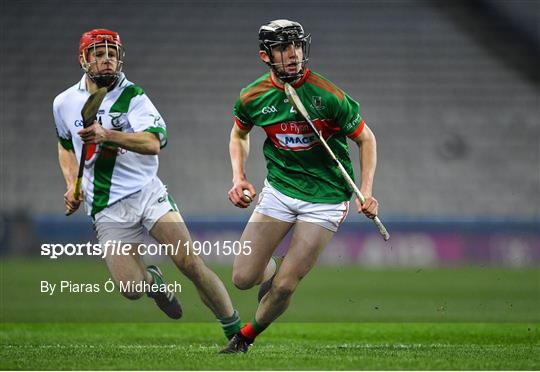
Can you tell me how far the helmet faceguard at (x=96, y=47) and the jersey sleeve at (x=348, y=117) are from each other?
1.50 meters

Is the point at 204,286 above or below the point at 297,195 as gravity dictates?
below

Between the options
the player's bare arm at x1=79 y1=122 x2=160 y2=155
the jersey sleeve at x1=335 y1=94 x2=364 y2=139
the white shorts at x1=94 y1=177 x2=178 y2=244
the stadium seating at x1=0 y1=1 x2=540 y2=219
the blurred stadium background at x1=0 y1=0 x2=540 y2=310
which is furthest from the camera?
the stadium seating at x1=0 y1=1 x2=540 y2=219

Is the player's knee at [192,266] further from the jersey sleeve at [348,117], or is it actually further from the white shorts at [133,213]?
the jersey sleeve at [348,117]

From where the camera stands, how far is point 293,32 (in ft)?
21.5

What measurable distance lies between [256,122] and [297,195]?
1.77ft

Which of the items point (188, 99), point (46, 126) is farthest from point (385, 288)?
point (46, 126)

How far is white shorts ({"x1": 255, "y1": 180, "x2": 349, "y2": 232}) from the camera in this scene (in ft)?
22.1

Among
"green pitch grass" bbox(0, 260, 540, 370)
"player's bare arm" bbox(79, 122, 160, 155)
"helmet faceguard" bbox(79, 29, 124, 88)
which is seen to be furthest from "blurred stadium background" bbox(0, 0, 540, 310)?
"player's bare arm" bbox(79, 122, 160, 155)

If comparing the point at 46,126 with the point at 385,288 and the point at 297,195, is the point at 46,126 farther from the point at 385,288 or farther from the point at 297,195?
the point at 297,195

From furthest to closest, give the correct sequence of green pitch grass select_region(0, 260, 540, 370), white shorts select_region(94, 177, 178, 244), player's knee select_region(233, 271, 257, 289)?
white shorts select_region(94, 177, 178, 244) < player's knee select_region(233, 271, 257, 289) < green pitch grass select_region(0, 260, 540, 370)

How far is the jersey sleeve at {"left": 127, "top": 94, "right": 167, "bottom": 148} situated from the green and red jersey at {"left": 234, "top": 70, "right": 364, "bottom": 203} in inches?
20.5

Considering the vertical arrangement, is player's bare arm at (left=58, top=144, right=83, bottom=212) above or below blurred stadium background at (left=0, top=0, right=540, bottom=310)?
above

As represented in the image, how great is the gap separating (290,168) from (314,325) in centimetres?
347

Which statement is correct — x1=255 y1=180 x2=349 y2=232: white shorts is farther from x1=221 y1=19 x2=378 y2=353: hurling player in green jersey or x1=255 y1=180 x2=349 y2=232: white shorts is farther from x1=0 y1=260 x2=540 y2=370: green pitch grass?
x1=0 y1=260 x2=540 y2=370: green pitch grass
